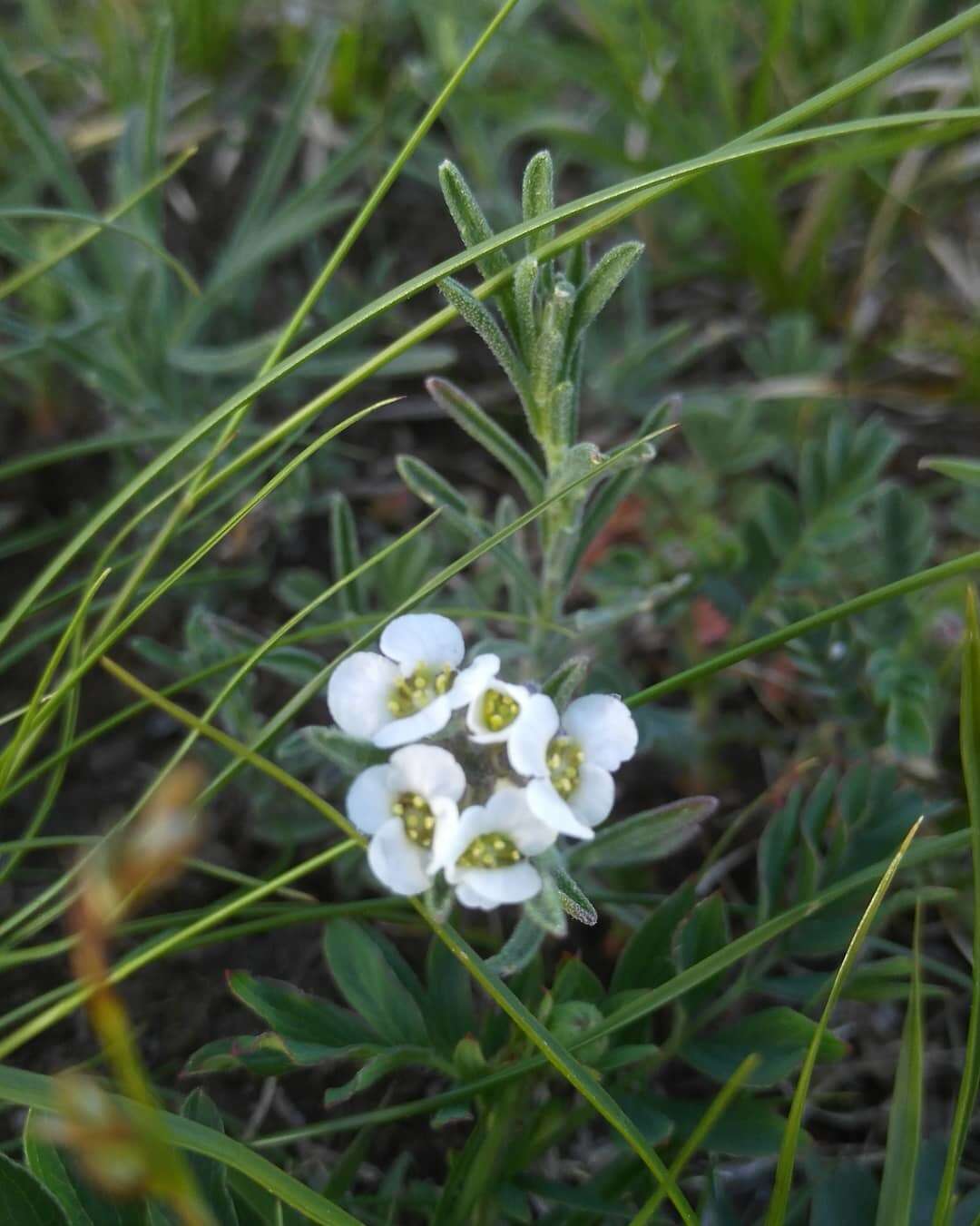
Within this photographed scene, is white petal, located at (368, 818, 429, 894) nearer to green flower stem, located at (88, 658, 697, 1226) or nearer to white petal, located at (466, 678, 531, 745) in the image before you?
green flower stem, located at (88, 658, 697, 1226)

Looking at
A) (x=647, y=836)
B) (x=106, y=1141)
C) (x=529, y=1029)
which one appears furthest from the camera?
(x=647, y=836)

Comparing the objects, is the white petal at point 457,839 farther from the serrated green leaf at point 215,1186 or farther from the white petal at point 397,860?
the serrated green leaf at point 215,1186

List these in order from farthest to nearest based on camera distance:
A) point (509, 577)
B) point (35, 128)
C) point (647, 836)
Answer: point (35, 128), point (509, 577), point (647, 836)

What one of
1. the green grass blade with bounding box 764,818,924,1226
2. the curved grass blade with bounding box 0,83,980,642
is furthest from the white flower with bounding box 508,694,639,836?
the curved grass blade with bounding box 0,83,980,642

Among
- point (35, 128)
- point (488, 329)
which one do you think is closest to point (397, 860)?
point (488, 329)

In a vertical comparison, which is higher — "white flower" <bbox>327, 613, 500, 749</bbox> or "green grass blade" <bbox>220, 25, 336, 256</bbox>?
"green grass blade" <bbox>220, 25, 336, 256</bbox>

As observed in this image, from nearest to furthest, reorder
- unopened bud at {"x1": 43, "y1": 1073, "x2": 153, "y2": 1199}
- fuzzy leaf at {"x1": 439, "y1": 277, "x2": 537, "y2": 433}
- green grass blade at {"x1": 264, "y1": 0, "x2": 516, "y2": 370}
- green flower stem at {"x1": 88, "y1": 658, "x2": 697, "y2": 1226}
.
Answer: unopened bud at {"x1": 43, "y1": 1073, "x2": 153, "y2": 1199} < green flower stem at {"x1": 88, "y1": 658, "x2": 697, "y2": 1226} < fuzzy leaf at {"x1": 439, "y1": 277, "x2": 537, "y2": 433} < green grass blade at {"x1": 264, "y1": 0, "x2": 516, "y2": 370}

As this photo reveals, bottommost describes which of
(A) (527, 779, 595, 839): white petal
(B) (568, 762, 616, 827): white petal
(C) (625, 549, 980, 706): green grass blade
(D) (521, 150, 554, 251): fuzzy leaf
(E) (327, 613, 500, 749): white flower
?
(C) (625, 549, 980, 706): green grass blade

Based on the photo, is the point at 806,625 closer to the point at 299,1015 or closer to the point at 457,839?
the point at 457,839
